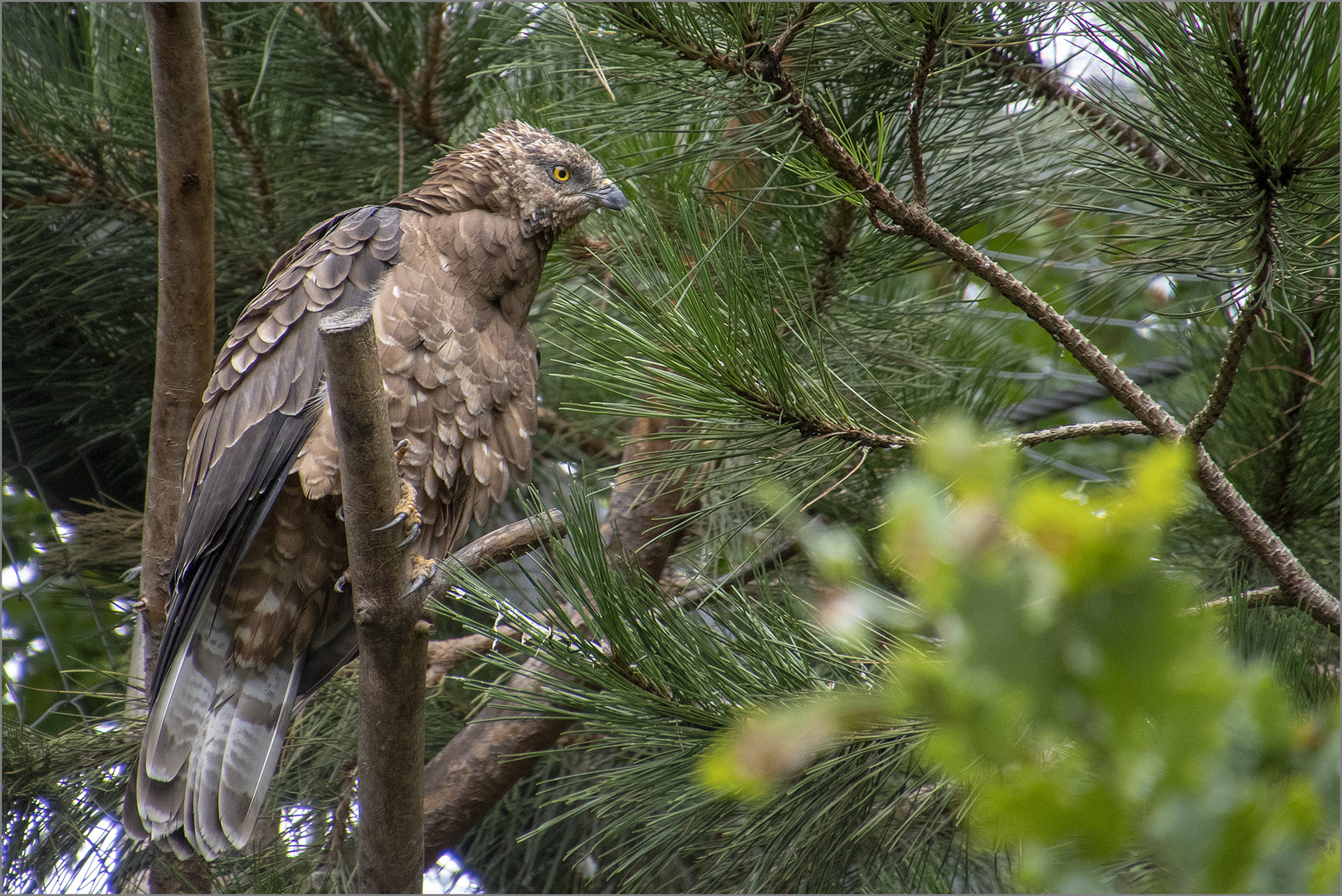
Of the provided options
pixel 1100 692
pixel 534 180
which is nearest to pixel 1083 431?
pixel 1100 692

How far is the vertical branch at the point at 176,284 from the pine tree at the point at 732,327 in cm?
27

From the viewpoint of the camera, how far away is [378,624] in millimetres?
1554

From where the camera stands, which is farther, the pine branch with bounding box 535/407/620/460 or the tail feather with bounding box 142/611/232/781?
the pine branch with bounding box 535/407/620/460

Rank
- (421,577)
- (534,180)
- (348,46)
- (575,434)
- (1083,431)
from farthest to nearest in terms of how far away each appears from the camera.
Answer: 1. (575,434)
2. (348,46)
3. (534,180)
4. (421,577)
5. (1083,431)

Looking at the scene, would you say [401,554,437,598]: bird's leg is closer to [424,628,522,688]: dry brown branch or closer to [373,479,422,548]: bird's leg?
[373,479,422,548]: bird's leg

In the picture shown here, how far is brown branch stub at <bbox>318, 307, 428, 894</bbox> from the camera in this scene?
1.38 m

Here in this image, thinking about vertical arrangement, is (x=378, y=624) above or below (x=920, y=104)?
below

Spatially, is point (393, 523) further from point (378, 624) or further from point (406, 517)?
point (378, 624)

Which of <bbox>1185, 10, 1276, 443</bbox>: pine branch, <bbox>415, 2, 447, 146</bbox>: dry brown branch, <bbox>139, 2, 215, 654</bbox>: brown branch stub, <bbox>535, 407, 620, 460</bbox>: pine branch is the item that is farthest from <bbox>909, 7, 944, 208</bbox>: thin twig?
<bbox>535, 407, 620, 460</bbox>: pine branch

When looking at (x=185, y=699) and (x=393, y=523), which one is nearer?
(x=393, y=523)

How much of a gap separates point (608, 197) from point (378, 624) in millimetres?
1297

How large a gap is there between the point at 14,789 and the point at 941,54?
8.67 ft


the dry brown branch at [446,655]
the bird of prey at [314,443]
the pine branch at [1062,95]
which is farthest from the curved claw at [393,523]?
the pine branch at [1062,95]

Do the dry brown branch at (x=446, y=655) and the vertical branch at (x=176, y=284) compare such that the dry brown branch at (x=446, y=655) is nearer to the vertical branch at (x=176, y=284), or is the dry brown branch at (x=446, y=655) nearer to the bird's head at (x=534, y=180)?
the vertical branch at (x=176, y=284)
